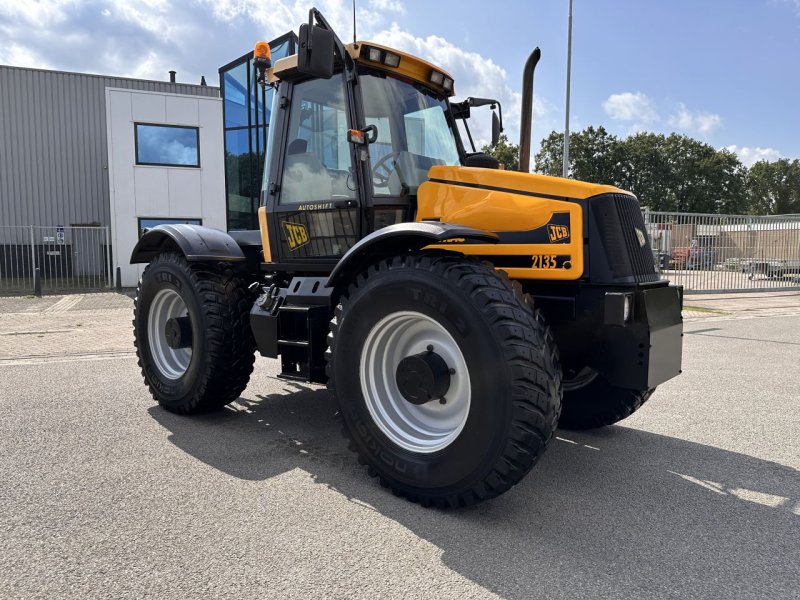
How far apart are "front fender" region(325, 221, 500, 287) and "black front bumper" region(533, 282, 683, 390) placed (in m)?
0.59

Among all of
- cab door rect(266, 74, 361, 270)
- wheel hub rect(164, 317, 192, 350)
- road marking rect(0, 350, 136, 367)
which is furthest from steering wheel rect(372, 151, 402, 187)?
road marking rect(0, 350, 136, 367)

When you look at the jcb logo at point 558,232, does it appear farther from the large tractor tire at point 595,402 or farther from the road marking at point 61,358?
the road marking at point 61,358

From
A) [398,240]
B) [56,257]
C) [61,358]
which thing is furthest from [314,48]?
[56,257]

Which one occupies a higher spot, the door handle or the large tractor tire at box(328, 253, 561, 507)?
the door handle

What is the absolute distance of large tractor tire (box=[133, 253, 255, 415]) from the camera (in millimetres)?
4402

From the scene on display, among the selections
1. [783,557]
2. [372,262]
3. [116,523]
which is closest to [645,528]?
[783,557]

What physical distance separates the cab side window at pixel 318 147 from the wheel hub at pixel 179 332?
1.31 meters

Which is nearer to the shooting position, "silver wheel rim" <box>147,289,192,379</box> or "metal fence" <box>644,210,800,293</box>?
"silver wheel rim" <box>147,289,192,379</box>

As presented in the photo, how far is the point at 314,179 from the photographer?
14.0 ft

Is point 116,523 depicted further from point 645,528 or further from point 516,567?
point 645,528

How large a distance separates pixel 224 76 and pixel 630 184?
44.1 meters

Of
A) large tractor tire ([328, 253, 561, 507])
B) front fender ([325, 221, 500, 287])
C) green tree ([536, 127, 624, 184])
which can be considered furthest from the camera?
green tree ([536, 127, 624, 184])

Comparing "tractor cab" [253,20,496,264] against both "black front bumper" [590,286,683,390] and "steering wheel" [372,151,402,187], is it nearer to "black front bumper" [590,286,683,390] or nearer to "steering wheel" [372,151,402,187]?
"steering wheel" [372,151,402,187]

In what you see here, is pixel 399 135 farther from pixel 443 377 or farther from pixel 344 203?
pixel 443 377
